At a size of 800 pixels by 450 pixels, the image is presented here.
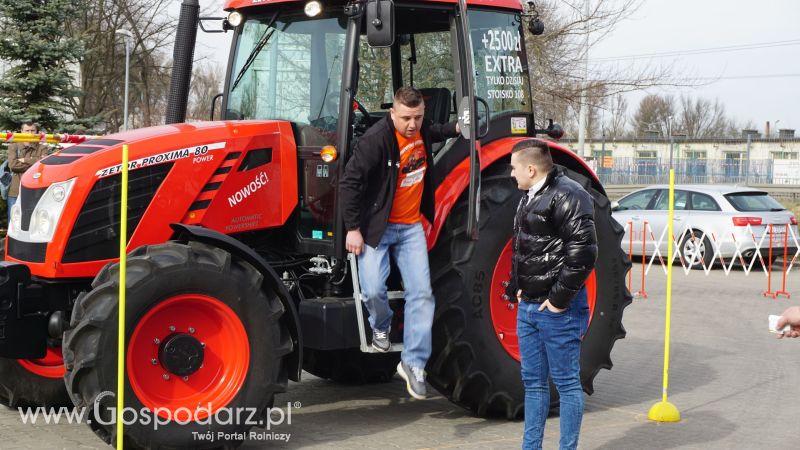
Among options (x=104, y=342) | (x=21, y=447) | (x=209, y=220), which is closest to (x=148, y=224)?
(x=209, y=220)

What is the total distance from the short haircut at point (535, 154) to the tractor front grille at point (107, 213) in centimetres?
219

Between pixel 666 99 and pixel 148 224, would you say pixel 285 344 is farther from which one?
pixel 666 99

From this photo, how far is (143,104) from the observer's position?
3628 centimetres

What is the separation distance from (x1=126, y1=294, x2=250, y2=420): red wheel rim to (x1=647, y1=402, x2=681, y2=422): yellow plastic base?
3046mm

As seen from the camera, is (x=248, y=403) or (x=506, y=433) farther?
(x=506, y=433)

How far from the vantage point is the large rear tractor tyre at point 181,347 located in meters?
5.42

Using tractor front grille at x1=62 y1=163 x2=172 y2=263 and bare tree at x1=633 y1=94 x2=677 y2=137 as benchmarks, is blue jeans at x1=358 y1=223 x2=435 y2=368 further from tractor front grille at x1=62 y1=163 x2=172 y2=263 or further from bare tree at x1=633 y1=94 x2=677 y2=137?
bare tree at x1=633 y1=94 x2=677 y2=137

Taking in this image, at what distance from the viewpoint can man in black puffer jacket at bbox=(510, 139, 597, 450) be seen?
545 centimetres

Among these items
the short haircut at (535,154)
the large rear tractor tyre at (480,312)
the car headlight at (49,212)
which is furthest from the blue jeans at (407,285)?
the car headlight at (49,212)

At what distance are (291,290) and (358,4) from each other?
1930 millimetres

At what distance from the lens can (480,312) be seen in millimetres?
6738

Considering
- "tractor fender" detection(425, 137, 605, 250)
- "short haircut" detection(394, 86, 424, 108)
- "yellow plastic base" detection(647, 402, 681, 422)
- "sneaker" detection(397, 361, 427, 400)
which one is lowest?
"yellow plastic base" detection(647, 402, 681, 422)

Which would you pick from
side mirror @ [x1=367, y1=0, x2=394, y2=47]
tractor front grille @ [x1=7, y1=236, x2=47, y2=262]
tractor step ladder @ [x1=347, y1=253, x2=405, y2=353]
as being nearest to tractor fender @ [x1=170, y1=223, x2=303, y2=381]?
tractor step ladder @ [x1=347, y1=253, x2=405, y2=353]

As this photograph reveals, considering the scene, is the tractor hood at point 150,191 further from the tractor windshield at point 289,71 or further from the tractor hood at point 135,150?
the tractor windshield at point 289,71
